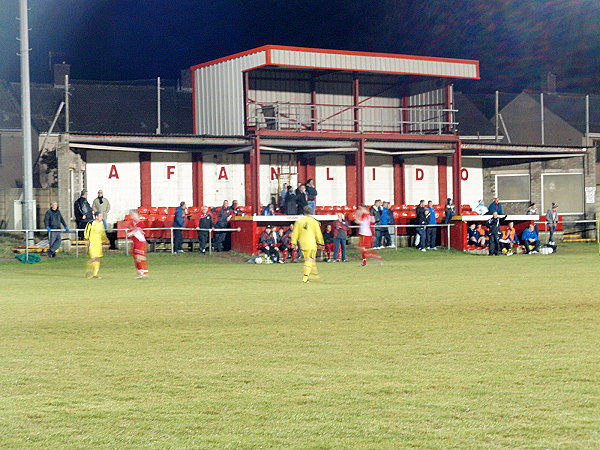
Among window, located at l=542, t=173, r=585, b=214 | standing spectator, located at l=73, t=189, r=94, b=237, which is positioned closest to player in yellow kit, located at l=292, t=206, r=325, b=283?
standing spectator, located at l=73, t=189, r=94, b=237

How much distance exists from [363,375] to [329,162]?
110 ft

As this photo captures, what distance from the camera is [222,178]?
40.7 metres

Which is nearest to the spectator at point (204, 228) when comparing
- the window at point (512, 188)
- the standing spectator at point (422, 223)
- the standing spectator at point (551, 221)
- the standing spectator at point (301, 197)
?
the standing spectator at point (301, 197)

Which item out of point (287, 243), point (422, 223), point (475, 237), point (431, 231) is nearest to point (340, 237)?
point (287, 243)

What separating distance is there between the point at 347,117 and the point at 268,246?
13.2m

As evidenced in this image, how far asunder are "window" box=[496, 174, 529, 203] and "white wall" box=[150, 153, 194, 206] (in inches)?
634

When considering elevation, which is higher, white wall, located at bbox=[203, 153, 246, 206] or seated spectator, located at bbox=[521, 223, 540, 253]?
white wall, located at bbox=[203, 153, 246, 206]

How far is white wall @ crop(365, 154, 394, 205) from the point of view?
1706 inches

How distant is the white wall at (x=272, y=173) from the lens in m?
41.2

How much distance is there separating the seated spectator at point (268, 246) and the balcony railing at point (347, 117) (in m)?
6.62

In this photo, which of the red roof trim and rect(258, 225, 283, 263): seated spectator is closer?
rect(258, 225, 283, 263): seated spectator

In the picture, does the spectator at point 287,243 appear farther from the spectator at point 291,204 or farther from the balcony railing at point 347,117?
the balcony railing at point 347,117

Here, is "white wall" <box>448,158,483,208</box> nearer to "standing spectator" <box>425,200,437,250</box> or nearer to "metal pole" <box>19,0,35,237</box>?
"standing spectator" <box>425,200,437,250</box>

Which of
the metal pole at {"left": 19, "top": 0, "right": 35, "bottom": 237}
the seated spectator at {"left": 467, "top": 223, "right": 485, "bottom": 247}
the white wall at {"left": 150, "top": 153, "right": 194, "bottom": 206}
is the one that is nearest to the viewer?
the metal pole at {"left": 19, "top": 0, "right": 35, "bottom": 237}
